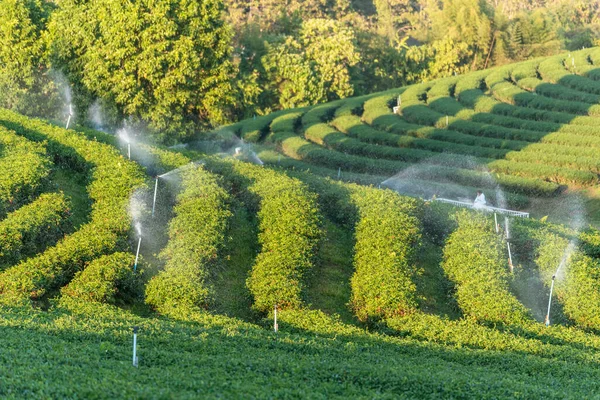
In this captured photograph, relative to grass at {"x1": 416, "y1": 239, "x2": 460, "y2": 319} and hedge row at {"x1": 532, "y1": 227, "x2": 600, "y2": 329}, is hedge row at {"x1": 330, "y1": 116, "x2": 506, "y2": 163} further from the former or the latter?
grass at {"x1": 416, "y1": 239, "x2": 460, "y2": 319}

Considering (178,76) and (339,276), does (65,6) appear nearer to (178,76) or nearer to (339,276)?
(178,76)

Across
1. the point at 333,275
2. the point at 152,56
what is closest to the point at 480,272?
the point at 333,275

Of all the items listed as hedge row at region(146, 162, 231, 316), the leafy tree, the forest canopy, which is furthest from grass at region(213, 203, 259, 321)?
the leafy tree

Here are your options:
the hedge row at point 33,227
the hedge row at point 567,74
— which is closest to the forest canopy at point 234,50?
the hedge row at point 567,74

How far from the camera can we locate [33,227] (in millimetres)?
21188

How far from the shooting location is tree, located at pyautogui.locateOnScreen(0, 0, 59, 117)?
119 feet

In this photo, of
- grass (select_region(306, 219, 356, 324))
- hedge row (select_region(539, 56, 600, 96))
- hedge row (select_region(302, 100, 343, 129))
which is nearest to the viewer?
grass (select_region(306, 219, 356, 324))

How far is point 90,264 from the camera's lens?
2016cm

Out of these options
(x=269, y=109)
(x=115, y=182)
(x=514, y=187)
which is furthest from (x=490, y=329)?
(x=269, y=109)

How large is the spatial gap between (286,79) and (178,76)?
2600 cm

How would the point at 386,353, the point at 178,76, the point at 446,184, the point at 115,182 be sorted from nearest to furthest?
1. the point at 386,353
2. the point at 115,182
3. the point at 178,76
4. the point at 446,184

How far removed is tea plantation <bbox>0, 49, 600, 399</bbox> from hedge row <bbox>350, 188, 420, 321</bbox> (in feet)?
0.17

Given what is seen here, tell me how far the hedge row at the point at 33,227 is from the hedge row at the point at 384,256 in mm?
7079

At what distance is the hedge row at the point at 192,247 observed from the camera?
1947cm
